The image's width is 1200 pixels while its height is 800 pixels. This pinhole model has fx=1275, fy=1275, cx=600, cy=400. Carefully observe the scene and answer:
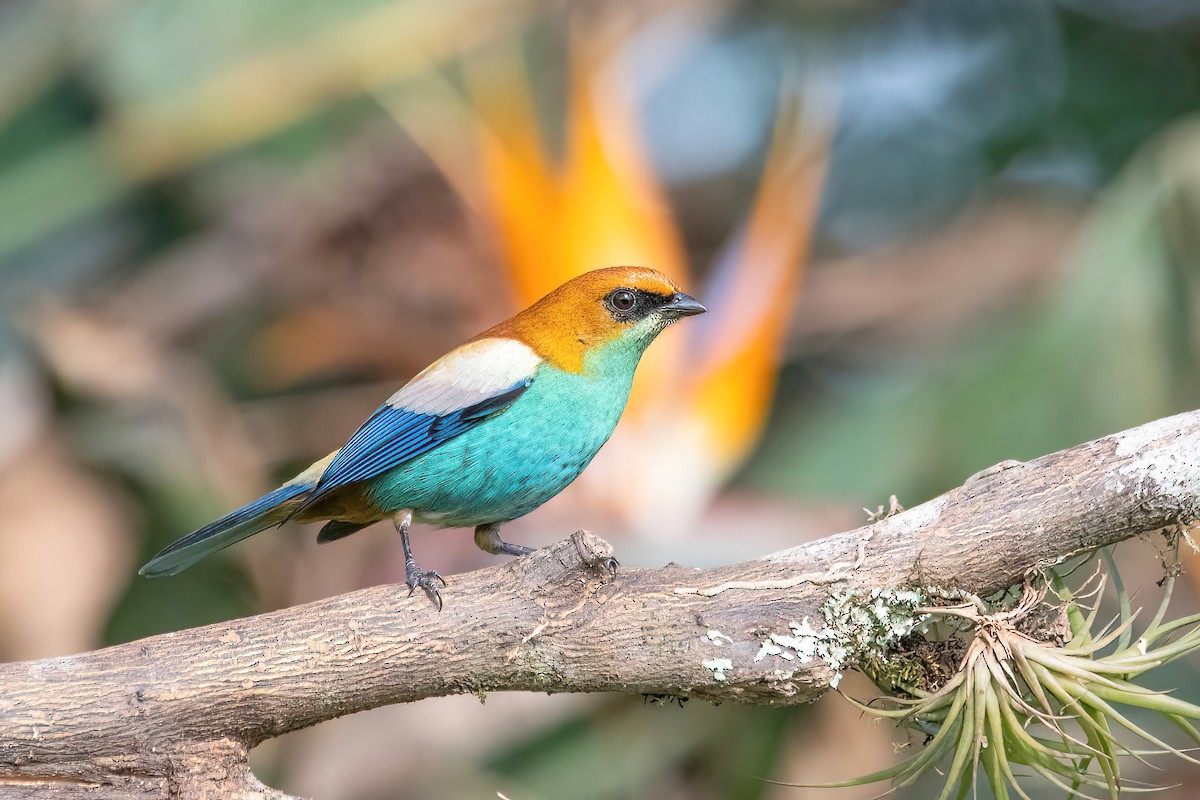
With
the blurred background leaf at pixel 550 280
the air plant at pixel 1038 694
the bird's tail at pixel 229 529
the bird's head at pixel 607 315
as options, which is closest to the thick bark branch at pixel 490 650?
the air plant at pixel 1038 694

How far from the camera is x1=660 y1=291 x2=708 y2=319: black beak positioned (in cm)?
412

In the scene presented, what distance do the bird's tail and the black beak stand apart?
1.27m

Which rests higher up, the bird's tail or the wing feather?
the wing feather

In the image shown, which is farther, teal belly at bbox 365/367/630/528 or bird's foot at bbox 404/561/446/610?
teal belly at bbox 365/367/630/528

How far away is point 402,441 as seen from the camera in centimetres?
400

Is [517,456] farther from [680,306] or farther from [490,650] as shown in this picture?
[490,650]

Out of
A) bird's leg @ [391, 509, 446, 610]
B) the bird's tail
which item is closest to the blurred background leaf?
the bird's tail

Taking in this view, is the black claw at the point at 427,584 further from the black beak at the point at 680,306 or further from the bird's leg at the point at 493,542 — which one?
the black beak at the point at 680,306

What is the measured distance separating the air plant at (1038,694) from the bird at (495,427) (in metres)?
1.46

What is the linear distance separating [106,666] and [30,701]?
0.18m

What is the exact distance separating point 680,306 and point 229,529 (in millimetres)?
1588

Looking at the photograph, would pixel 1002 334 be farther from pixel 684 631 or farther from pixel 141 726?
pixel 141 726

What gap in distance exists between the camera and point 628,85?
752cm

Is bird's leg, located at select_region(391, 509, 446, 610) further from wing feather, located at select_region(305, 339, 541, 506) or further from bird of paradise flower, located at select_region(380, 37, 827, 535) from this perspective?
bird of paradise flower, located at select_region(380, 37, 827, 535)
